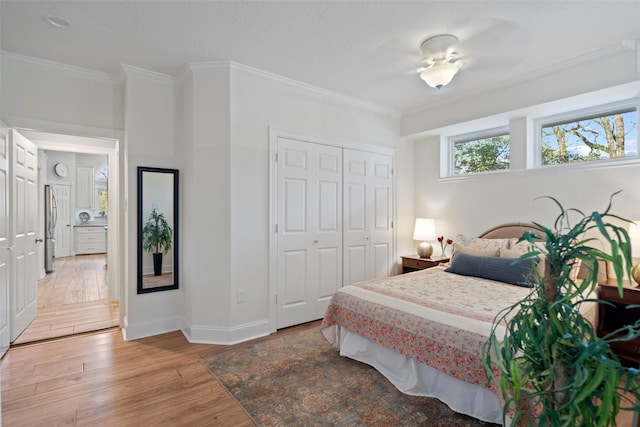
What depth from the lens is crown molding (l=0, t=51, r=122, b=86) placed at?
9.64ft

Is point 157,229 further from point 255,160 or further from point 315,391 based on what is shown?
point 315,391

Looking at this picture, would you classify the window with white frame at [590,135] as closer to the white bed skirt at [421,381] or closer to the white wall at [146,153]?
the white bed skirt at [421,381]

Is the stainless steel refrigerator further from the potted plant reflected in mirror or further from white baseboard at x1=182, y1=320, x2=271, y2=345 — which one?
white baseboard at x1=182, y1=320, x2=271, y2=345

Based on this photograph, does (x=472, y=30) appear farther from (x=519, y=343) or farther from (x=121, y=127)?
(x=121, y=127)

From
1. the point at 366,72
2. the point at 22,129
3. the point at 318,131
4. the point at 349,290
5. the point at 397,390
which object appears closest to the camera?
the point at 397,390

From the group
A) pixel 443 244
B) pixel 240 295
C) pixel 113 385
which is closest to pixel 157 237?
pixel 240 295

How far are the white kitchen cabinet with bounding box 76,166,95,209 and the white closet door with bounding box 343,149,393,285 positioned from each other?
8296 mm

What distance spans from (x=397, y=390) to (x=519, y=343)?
1534 millimetres

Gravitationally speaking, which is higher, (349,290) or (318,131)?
(318,131)

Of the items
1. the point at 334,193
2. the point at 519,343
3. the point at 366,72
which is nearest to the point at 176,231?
the point at 334,193

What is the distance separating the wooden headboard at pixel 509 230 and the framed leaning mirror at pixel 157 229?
3.59 m

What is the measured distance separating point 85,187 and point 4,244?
7.13 meters

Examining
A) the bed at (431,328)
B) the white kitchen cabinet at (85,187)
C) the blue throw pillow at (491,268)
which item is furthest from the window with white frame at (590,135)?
the white kitchen cabinet at (85,187)

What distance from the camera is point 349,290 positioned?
2.83m
